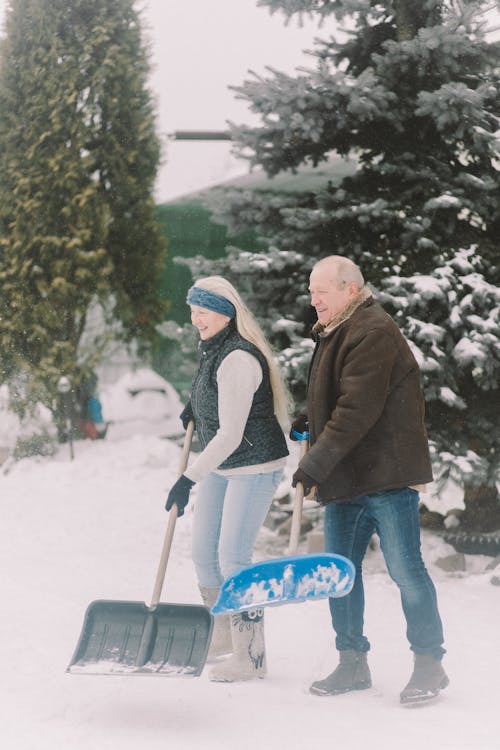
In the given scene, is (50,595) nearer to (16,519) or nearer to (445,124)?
(16,519)

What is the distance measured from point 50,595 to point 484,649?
2426mm

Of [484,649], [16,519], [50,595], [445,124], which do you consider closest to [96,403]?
[16,519]

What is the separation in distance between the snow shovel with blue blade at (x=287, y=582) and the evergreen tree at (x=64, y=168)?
6201 millimetres

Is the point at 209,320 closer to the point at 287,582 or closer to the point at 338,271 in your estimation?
the point at 338,271

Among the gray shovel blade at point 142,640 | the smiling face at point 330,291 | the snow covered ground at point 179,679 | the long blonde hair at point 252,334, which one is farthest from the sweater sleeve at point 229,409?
the snow covered ground at point 179,679

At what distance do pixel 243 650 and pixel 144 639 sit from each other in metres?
0.50

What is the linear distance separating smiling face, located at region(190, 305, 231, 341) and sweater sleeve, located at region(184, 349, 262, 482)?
0.16m

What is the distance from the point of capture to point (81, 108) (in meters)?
9.20

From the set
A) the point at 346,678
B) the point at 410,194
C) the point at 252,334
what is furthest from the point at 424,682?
the point at 410,194

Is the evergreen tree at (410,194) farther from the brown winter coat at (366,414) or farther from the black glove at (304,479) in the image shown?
the black glove at (304,479)

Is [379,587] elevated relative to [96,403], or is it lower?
elevated

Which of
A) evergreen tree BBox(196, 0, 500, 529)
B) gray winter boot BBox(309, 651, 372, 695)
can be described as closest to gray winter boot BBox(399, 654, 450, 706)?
gray winter boot BBox(309, 651, 372, 695)

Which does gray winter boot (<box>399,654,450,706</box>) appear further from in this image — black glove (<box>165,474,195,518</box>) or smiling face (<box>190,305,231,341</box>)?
smiling face (<box>190,305,231,341</box>)

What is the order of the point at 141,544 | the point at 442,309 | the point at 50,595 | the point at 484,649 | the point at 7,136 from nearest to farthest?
the point at 484,649
the point at 50,595
the point at 442,309
the point at 141,544
the point at 7,136
